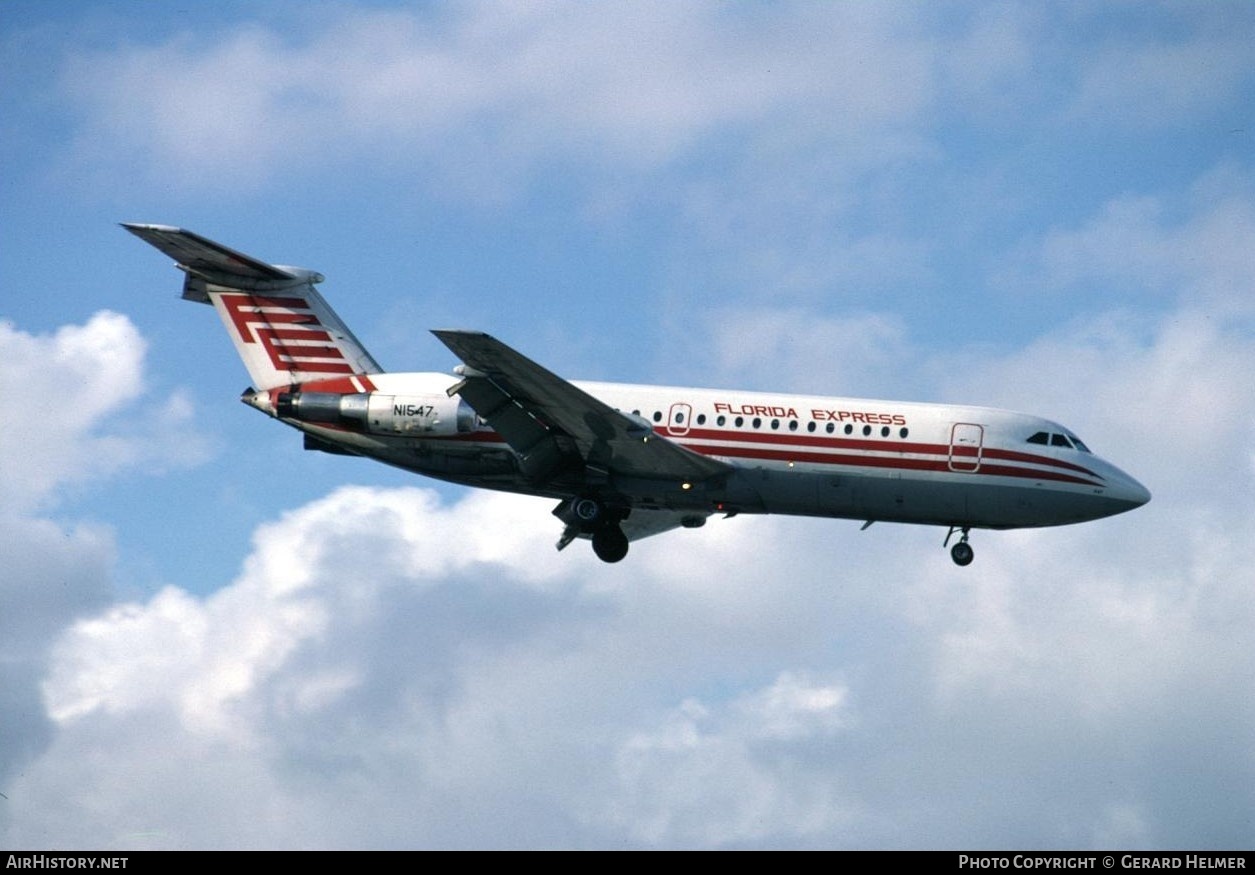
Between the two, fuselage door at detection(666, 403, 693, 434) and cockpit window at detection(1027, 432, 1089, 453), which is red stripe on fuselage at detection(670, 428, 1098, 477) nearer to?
cockpit window at detection(1027, 432, 1089, 453)

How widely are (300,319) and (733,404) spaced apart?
12460 millimetres

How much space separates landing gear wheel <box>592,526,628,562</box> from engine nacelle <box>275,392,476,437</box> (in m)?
4.93

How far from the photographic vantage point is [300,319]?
48.8m

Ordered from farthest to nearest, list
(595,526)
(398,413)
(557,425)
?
(595,526), (398,413), (557,425)

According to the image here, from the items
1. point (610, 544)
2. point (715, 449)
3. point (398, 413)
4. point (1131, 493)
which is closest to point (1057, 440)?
point (1131, 493)

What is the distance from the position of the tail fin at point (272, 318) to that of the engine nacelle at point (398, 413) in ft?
7.15

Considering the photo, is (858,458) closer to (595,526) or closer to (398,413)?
(595,526)

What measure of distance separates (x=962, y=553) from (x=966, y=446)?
111 inches

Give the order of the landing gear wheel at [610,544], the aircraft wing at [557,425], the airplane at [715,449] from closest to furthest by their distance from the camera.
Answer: the aircraft wing at [557,425] → the airplane at [715,449] → the landing gear wheel at [610,544]

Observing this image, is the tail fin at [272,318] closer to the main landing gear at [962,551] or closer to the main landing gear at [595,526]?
the main landing gear at [595,526]

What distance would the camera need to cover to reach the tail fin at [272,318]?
4828 cm

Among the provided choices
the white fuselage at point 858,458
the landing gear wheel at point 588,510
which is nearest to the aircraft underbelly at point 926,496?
the white fuselage at point 858,458

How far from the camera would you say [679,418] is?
4572cm
